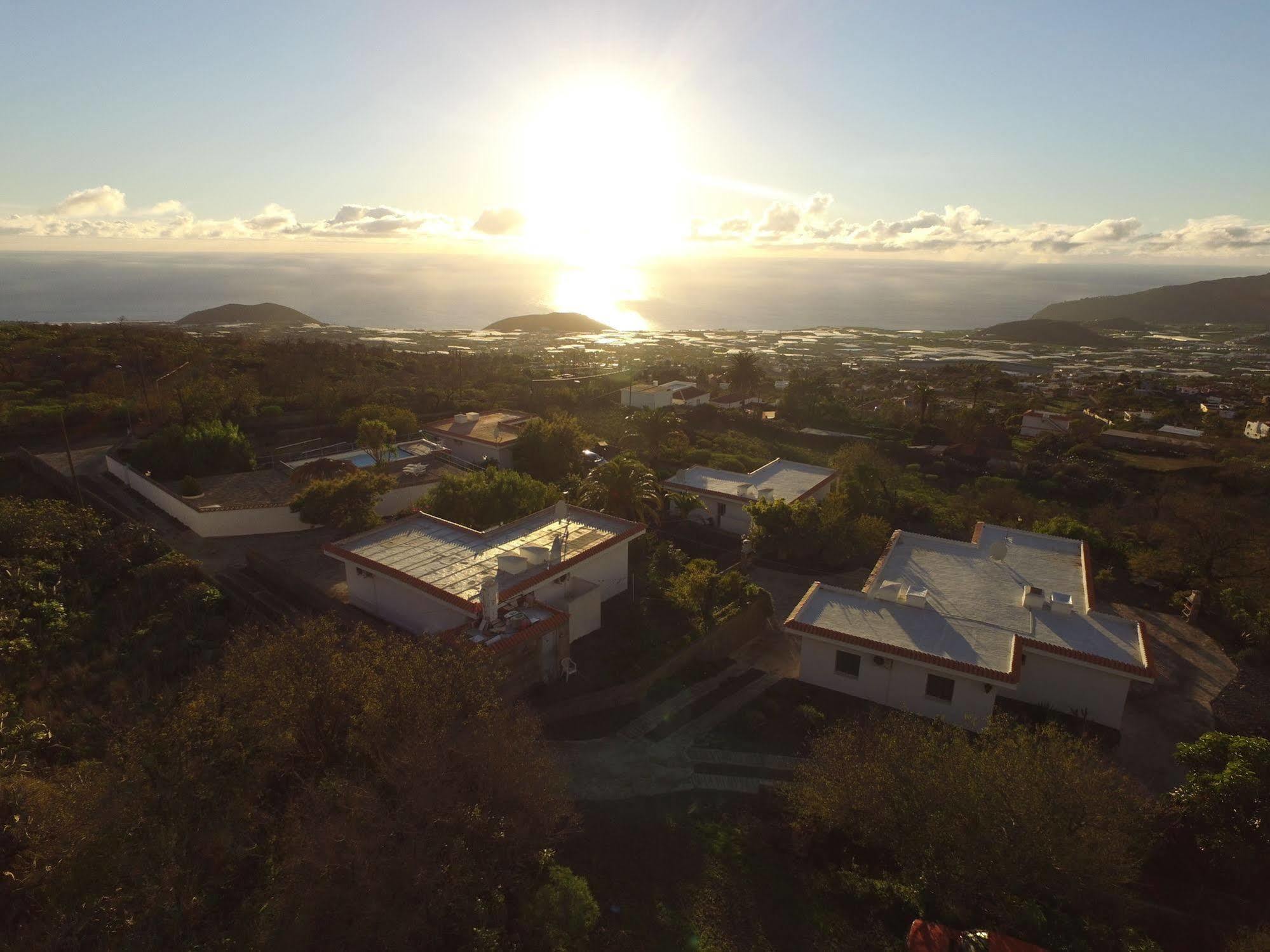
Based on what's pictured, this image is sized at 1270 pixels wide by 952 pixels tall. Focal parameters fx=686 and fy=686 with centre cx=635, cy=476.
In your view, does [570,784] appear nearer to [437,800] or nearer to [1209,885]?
[437,800]

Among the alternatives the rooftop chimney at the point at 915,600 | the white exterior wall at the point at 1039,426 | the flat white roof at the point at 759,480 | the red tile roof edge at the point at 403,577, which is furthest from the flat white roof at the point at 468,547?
the white exterior wall at the point at 1039,426

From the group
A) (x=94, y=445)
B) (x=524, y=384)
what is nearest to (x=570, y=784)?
(x=94, y=445)

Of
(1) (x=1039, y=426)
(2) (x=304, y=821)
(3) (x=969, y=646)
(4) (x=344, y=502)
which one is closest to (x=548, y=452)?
(4) (x=344, y=502)

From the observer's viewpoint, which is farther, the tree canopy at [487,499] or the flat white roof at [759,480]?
the flat white roof at [759,480]

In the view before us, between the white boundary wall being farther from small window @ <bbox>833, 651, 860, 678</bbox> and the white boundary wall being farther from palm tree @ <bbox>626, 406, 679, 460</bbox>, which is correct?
small window @ <bbox>833, 651, 860, 678</bbox>

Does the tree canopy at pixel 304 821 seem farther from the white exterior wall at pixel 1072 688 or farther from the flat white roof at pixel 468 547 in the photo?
the white exterior wall at pixel 1072 688

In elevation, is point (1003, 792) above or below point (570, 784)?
above
